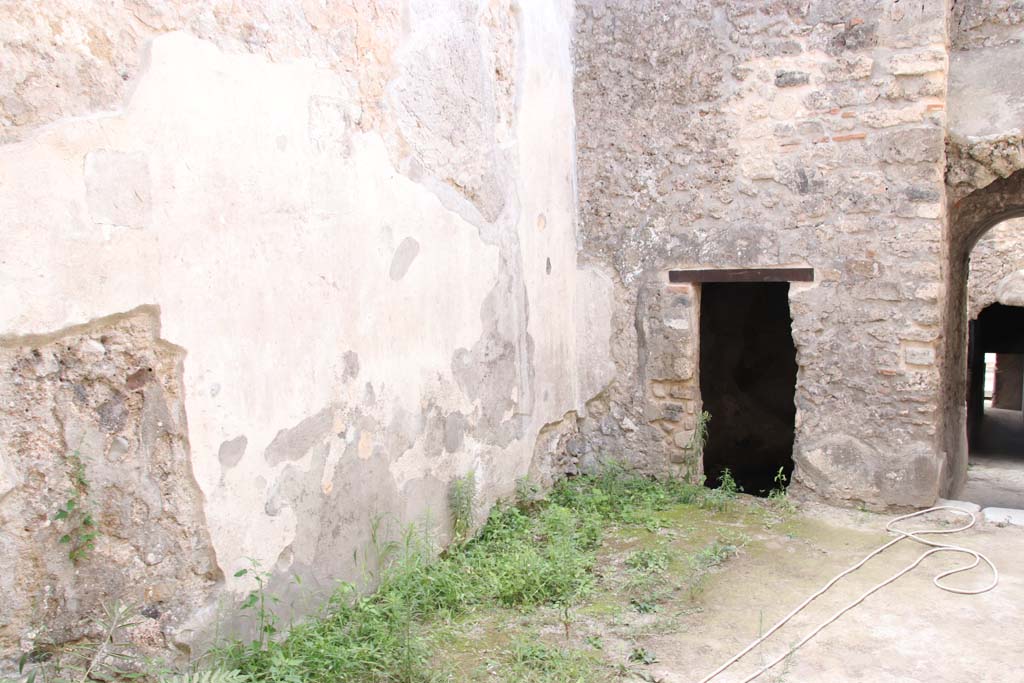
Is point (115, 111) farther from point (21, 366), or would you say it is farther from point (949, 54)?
point (949, 54)

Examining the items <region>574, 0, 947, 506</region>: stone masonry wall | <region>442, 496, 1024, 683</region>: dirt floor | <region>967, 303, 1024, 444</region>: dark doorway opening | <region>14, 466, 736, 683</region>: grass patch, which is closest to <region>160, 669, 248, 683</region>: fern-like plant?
<region>14, 466, 736, 683</region>: grass patch

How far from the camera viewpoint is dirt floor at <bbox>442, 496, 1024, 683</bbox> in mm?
2809

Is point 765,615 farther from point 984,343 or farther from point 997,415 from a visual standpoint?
point 997,415

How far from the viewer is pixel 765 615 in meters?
3.27

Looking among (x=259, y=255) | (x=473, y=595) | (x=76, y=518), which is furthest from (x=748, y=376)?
(x=76, y=518)

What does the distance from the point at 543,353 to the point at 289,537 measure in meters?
2.26

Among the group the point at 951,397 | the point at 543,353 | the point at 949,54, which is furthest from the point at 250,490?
the point at 951,397

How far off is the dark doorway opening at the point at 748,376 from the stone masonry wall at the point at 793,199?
220cm

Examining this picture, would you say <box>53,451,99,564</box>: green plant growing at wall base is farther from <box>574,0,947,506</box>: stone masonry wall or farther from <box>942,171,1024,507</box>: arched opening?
<box>942,171,1024,507</box>: arched opening

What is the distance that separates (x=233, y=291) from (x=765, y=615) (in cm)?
243

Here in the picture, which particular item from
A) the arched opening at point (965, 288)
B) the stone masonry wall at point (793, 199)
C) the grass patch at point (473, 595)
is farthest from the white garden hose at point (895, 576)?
the arched opening at point (965, 288)

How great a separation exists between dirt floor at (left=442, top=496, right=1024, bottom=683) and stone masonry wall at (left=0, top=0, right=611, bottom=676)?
0.78 m

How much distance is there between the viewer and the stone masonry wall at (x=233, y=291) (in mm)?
2080

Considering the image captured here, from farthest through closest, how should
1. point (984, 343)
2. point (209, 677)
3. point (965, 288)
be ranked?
point (984, 343)
point (965, 288)
point (209, 677)
